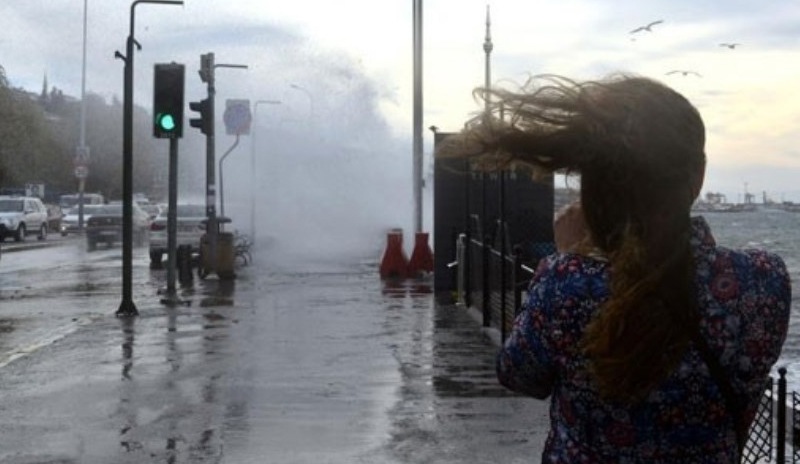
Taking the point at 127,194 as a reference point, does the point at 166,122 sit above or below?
above

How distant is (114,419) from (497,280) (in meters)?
6.07

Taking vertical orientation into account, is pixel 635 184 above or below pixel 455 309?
above

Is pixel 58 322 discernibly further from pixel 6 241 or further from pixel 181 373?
pixel 6 241

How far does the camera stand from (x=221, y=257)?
22.8 meters

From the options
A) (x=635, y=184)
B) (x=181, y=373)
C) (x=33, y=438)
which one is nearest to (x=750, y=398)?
(x=635, y=184)

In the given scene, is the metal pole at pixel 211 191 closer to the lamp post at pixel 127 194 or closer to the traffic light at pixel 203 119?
the traffic light at pixel 203 119

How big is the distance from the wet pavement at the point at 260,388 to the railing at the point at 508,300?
0.35m

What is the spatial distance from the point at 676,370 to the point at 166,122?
15.4m

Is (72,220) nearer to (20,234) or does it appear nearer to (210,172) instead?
(20,234)

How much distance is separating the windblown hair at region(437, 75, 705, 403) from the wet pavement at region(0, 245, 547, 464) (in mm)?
4954

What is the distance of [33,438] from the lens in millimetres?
8109

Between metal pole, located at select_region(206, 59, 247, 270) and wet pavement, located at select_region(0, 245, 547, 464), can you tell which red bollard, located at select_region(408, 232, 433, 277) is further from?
wet pavement, located at select_region(0, 245, 547, 464)

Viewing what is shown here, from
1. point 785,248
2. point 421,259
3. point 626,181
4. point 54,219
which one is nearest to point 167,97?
point 421,259

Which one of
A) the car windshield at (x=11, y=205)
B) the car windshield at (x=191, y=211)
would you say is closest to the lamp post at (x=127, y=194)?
the car windshield at (x=191, y=211)
